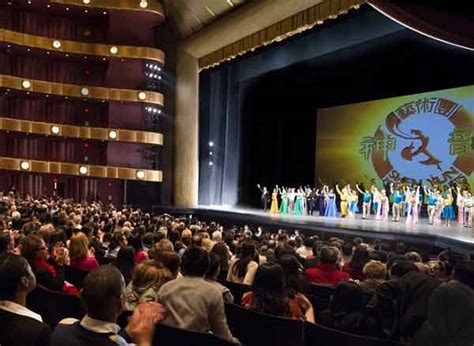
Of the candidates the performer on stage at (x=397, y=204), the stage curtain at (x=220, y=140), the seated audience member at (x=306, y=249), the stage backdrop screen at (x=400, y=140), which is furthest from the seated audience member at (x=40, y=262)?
the stage curtain at (x=220, y=140)

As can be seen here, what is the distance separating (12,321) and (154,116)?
22121 mm

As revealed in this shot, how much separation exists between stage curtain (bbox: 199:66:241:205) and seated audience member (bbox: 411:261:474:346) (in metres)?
21.2

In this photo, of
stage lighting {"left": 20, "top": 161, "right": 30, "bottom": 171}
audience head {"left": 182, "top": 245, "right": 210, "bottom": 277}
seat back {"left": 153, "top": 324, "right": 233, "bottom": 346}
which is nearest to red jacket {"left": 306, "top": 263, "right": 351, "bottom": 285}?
audience head {"left": 182, "top": 245, "right": 210, "bottom": 277}

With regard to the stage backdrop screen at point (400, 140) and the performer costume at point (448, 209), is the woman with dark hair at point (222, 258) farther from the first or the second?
the stage backdrop screen at point (400, 140)

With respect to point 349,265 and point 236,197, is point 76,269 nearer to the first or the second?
point 349,265

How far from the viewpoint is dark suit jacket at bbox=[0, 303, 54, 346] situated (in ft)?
8.83

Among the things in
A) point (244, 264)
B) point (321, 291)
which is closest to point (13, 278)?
point (321, 291)

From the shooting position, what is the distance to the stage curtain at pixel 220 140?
24281 millimetres

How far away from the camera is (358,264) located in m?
6.12

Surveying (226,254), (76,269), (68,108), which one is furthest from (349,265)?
(68,108)

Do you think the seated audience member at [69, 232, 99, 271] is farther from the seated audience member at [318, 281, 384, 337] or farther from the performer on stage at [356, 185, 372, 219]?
the performer on stage at [356, 185, 372, 219]

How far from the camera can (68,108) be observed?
2453 cm

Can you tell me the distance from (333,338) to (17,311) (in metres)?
1.39

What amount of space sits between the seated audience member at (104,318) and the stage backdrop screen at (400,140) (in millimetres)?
16429
